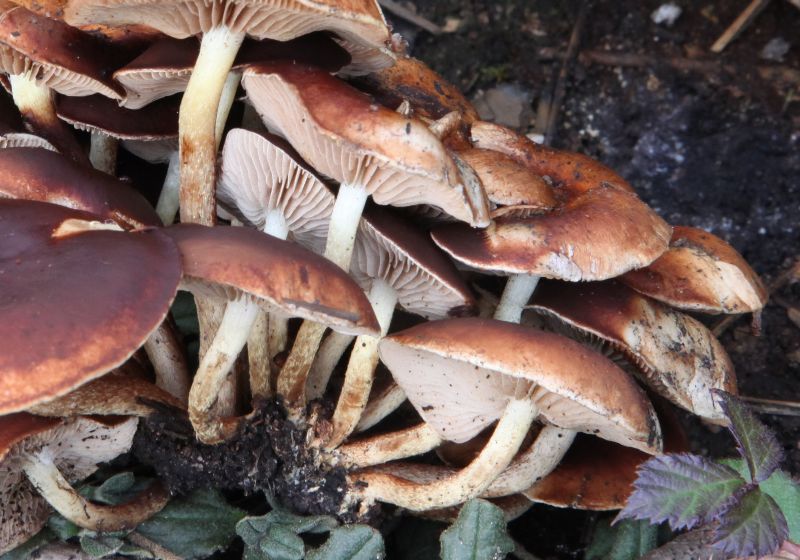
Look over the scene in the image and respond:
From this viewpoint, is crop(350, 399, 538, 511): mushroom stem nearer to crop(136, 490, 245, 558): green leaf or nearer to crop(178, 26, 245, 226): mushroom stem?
crop(136, 490, 245, 558): green leaf

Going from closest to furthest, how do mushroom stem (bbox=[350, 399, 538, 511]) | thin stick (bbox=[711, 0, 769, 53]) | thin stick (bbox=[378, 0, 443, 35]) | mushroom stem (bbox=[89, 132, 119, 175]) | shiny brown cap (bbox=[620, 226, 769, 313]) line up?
mushroom stem (bbox=[350, 399, 538, 511]) < shiny brown cap (bbox=[620, 226, 769, 313]) < mushroom stem (bbox=[89, 132, 119, 175]) < thin stick (bbox=[711, 0, 769, 53]) < thin stick (bbox=[378, 0, 443, 35])

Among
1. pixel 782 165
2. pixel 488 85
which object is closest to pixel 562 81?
pixel 488 85

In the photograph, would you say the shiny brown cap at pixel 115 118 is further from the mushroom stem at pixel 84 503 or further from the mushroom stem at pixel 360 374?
the mushroom stem at pixel 84 503

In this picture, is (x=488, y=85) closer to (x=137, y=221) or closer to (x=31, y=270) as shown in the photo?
(x=137, y=221)

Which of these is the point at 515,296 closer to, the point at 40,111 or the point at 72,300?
the point at 72,300

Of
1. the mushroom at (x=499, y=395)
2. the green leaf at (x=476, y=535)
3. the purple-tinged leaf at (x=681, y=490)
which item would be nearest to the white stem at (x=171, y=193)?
the mushroom at (x=499, y=395)

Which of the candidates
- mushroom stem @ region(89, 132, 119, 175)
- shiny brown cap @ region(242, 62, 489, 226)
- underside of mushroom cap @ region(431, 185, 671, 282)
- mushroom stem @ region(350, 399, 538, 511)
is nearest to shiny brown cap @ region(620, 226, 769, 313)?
underside of mushroom cap @ region(431, 185, 671, 282)
